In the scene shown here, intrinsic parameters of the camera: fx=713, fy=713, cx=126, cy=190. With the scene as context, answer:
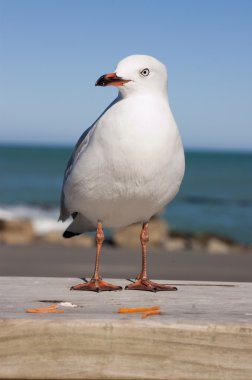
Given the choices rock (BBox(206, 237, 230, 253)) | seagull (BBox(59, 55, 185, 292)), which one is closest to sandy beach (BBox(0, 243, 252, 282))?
seagull (BBox(59, 55, 185, 292))

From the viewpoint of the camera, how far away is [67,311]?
8.98ft

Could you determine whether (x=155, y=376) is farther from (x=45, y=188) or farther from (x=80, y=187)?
(x=45, y=188)

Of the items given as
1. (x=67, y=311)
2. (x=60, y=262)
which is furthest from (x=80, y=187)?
(x=60, y=262)

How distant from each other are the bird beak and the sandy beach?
3.62 m

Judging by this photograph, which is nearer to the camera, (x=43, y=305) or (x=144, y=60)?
(x=43, y=305)

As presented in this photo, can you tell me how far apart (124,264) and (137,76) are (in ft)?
13.8

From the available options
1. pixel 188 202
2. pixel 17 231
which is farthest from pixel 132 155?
pixel 188 202

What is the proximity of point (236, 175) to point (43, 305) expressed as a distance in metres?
68.2

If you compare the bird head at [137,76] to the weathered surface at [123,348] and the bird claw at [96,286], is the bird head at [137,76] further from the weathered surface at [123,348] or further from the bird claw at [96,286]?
the weathered surface at [123,348]

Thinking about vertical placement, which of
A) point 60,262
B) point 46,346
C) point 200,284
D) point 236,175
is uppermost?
point 46,346

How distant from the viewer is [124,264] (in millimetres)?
7383

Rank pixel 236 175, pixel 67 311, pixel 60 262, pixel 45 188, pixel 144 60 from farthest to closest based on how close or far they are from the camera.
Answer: pixel 236 175
pixel 45 188
pixel 60 262
pixel 144 60
pixel 67 311

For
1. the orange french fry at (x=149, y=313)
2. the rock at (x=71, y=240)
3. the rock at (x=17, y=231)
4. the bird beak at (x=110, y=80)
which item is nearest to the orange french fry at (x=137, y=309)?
the orange french fry at (x=149, y=313)

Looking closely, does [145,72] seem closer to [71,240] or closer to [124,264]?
[124,264]
